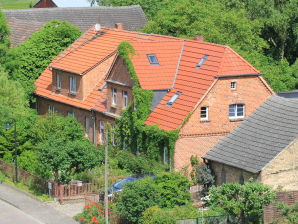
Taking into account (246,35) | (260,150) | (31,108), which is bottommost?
(260,150)

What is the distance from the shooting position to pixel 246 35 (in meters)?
66.9

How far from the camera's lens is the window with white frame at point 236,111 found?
176 feet

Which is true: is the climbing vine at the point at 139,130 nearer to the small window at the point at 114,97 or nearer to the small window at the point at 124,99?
the small window at the point at 124,99

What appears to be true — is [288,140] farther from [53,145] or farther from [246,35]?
[246,35]

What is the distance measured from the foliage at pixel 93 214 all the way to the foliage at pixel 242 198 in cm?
610

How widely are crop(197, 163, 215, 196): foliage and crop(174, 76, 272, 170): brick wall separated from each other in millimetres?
1788

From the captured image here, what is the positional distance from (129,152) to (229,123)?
6527 mm

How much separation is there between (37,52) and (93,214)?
87.5 feet

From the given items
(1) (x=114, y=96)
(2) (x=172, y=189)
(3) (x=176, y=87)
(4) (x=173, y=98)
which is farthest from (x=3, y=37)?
(2) (x=172, y=189)

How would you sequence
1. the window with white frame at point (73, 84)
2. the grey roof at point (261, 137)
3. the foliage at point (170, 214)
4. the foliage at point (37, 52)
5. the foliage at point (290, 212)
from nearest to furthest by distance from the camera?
the foliage at point (290, 212)
the foliage at point (170, 214)
the grey roof at point (261, 137)
the window with white frame at point (73, 84)
the foliage at point (37, 52)

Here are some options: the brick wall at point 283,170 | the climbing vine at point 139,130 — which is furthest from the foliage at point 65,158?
the brick wall at point 283,170

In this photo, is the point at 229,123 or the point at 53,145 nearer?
the point at 53,145

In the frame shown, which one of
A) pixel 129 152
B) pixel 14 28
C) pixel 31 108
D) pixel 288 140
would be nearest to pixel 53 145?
pixel 129 152

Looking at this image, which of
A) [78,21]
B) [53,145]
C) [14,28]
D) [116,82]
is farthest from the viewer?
[78,21]
